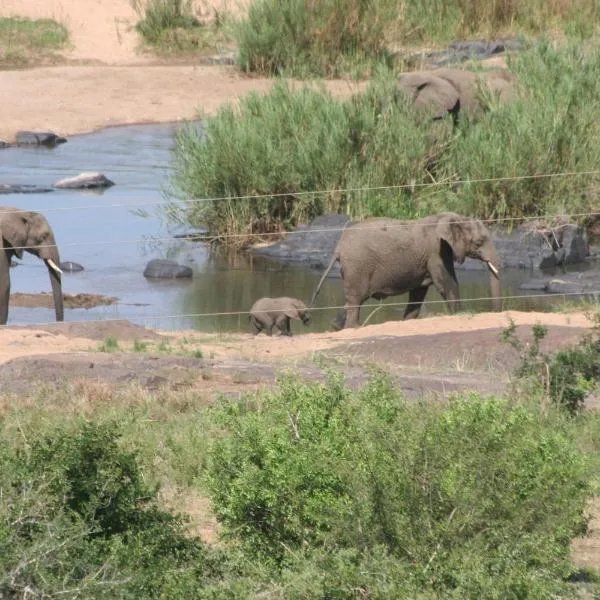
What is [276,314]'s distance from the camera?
554 inches

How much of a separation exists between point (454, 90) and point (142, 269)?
21.1 feet

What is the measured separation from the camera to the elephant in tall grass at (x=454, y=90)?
21.2 metres

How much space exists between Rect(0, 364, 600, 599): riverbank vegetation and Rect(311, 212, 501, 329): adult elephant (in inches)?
342

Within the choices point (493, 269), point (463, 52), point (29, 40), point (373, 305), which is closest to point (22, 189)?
point (373, 305)

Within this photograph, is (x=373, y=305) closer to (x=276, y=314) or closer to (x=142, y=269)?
(x=276, y=314)

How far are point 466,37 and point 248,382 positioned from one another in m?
22.5

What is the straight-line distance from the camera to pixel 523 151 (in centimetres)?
1820

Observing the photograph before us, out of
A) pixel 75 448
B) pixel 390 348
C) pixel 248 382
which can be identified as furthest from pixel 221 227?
pixel 75 448

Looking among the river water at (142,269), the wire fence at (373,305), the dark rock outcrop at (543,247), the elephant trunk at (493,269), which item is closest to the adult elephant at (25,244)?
the wire fence at (373,305)

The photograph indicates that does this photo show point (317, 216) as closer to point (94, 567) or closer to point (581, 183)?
point (581, 183)

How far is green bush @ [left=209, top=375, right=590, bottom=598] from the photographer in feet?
16.6

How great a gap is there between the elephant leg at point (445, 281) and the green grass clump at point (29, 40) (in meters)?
17.8

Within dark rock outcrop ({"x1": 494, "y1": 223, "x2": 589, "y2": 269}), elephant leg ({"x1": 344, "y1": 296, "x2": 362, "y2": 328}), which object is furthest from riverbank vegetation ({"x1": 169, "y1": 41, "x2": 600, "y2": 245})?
elephant leg ({"x1": 344, "y1": 296, "x2": 362, "y2": 328})

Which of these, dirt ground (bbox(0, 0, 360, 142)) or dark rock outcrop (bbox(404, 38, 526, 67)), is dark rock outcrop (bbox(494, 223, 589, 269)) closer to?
dirt ground (bbox(0, 0, 360, 142))
